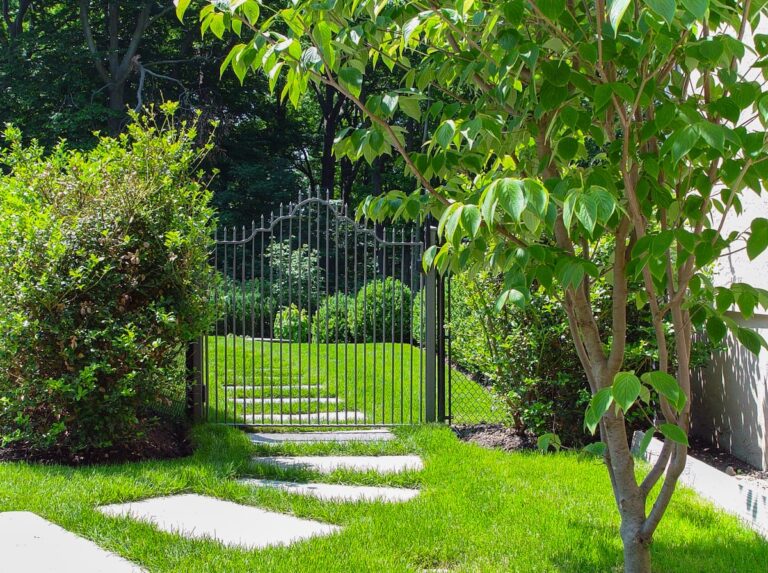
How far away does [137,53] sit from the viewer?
23.3 meters

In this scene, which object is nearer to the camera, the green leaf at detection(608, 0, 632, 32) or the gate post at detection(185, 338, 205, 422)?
the green leaf at detection(608, 0, 632, 32)

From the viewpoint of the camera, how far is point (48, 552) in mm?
3662

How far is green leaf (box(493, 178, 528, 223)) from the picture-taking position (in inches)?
70.1

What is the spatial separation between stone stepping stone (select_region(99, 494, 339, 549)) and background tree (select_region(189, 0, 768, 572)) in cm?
205

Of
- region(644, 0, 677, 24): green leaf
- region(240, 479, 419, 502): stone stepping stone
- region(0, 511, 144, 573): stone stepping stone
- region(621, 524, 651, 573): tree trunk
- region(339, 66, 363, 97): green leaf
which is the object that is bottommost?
region(240, 479, 419, 502): stone stepping stone

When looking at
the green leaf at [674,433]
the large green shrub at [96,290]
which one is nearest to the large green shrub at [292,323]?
the large green shrub at [96,290]

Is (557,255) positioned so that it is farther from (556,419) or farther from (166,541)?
(556,419)

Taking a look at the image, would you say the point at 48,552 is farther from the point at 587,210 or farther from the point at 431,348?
the point at 431,348

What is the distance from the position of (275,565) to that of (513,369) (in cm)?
342

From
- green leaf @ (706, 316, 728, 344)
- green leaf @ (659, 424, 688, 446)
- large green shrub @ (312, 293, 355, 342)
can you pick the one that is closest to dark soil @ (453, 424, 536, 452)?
large green shrub @ (312, 293, 355, 342)

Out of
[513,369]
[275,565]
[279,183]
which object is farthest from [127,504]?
[279,183]

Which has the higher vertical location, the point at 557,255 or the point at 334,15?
the point at 334,15

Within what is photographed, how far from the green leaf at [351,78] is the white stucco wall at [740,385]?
152 inches

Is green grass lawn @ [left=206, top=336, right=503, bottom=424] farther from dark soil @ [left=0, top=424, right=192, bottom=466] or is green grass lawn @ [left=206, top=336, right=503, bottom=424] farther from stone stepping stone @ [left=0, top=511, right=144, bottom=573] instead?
stone stepping stone @ [left=0, top=511, right=144, bottom=573]
